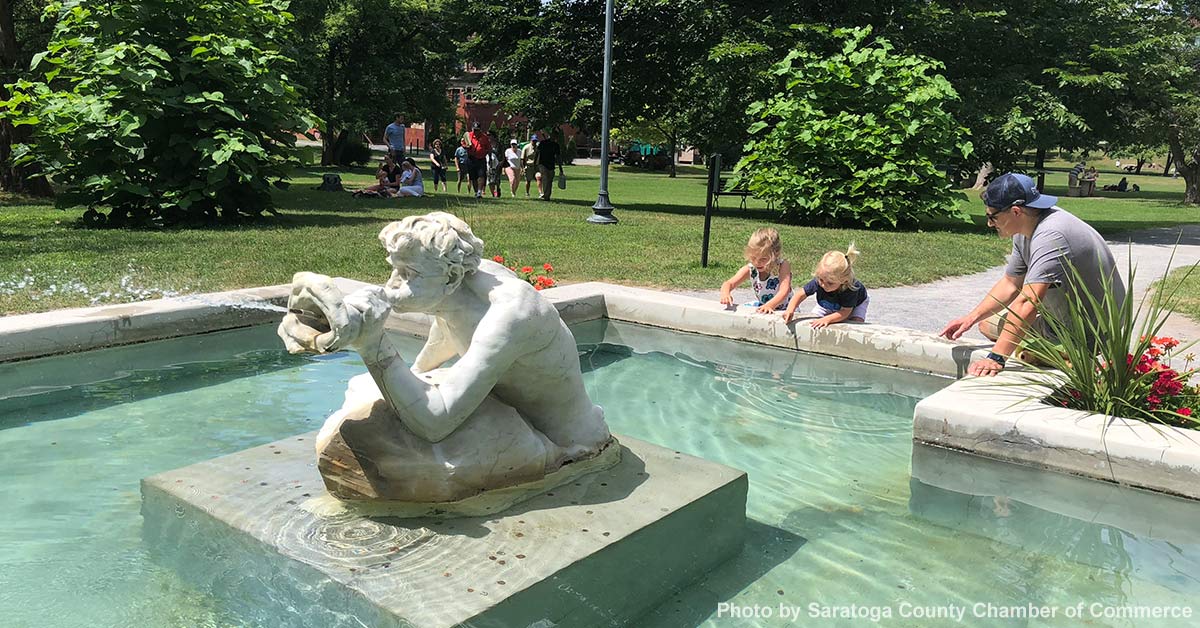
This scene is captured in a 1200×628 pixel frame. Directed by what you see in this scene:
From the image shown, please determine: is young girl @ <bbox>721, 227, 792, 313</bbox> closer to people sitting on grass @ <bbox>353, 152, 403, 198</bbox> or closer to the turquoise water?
the turquoise water

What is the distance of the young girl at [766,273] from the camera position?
6809 mm

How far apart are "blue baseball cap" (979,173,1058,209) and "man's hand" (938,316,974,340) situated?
0.81 metres

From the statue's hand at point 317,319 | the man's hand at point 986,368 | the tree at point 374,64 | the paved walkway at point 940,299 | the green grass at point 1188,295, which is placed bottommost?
the paved walkway at point 940,299

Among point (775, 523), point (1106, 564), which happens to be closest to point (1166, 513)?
point (1106, 564)

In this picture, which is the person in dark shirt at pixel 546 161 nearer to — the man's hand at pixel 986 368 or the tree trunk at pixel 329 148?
the man's hand at pixel 986 368

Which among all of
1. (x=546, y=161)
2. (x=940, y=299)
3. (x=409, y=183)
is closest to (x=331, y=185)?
(x=409, y=183)

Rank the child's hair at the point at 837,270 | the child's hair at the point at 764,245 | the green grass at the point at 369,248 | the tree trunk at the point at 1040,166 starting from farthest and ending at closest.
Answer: the tree trunk at the point at 1040,166 < the green grass at the point at 369,248 < the child's hair at the point at 764,245 < the child's hair at the point at 837,270

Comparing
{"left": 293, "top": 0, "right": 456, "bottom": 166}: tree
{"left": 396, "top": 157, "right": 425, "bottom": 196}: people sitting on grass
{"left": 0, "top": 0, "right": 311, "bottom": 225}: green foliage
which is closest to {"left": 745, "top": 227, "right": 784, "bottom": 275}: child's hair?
{"left": 0, "top": 0, "right": 311, "bottom": 225}: green foliage

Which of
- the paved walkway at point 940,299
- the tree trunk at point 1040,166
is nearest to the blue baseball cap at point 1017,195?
the paved walkway at point 940,299

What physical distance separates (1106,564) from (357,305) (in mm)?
3137

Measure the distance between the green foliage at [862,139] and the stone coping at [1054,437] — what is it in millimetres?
11372

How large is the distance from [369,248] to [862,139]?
8.94 m

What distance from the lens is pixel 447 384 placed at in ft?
9.55

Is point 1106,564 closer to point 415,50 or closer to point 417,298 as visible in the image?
point 417,298
